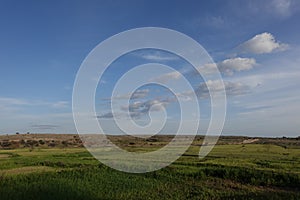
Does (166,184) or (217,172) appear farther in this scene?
(217,172)

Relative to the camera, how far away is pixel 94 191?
17.3 meters

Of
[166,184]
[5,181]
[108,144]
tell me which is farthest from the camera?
[108,144]

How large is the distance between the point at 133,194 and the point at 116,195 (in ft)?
3.03

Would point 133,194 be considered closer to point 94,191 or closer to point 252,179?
point 94,191

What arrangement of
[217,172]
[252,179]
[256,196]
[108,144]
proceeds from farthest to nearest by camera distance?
[108,144] < [217,172] < [252,179] < [256,196]

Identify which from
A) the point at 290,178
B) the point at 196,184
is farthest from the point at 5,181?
the point at 290,178

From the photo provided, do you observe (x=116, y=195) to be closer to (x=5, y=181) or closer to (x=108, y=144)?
(x=5, y=181)

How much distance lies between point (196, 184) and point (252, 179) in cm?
382

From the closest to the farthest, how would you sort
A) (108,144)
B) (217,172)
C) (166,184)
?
(166,184), (217,172), (108,144)

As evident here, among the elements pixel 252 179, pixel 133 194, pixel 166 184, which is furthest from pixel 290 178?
pixel 133 194

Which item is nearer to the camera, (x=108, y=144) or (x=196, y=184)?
(x=196, y=184)

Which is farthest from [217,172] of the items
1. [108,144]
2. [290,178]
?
[108,144]

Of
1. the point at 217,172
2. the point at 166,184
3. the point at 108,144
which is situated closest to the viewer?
the point at 166,184

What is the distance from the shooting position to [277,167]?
24422 millimetres
